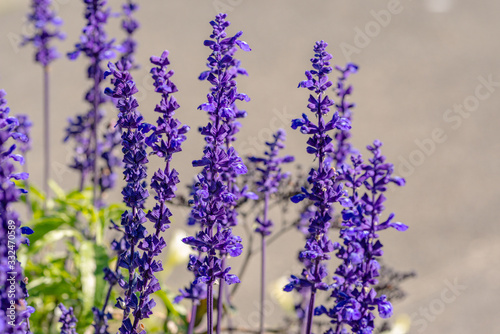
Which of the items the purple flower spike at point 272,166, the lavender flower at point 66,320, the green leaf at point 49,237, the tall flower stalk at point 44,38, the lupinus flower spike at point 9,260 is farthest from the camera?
the tall flower stalk at point 44,38

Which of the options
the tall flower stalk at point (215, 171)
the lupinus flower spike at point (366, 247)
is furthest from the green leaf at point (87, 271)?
the lupinus flower spike at point (366, 247)

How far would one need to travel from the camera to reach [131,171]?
1.86 meters

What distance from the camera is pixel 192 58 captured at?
23.0ft

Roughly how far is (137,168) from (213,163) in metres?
0.22

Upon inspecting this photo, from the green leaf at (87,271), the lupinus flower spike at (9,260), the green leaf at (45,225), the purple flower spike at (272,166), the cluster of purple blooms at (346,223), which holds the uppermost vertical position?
the green leaf at (45,225)

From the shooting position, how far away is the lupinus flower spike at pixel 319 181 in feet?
6.20

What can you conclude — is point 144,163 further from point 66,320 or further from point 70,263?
point 70,263

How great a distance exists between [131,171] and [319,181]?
537 mm

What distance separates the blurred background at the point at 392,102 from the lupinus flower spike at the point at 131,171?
2.57 meters

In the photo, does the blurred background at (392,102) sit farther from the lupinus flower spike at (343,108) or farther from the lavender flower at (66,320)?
the lavender flower at (66,320)

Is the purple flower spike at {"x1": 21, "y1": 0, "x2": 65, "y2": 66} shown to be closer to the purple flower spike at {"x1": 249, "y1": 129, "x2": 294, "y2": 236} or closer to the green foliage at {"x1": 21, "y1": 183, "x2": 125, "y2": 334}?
the green foliage at {"x1": 21, "y1": 183, "x2": 125, "y2": 334}

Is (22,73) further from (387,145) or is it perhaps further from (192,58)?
(387,145)

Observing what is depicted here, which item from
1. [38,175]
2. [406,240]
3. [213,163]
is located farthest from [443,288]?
[38,175]

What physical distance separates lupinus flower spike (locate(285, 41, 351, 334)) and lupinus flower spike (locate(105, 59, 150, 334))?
44 cm
